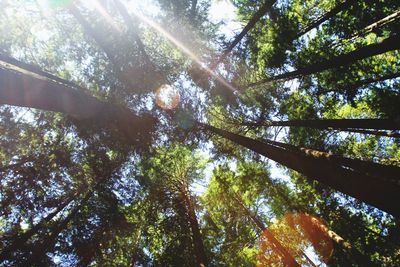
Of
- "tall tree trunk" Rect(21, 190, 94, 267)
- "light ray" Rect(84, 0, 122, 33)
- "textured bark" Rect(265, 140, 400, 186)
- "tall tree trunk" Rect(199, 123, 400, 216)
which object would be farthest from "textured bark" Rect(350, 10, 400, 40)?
"tall tree trunk" Rect(21, 190, 94, 267)

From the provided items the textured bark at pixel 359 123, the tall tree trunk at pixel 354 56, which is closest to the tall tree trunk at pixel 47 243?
the textured bark at pixel 359 123

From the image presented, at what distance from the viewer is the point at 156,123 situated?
10.7 meters

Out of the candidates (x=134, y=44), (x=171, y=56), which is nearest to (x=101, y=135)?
(x=134, y=44)

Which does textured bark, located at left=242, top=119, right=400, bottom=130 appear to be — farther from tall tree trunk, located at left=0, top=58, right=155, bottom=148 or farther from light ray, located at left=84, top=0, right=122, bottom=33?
light ray, located at left=84, top=0, right=122, bottom=33

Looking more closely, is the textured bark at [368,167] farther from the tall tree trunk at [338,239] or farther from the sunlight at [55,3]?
the sunlight at [55,3]

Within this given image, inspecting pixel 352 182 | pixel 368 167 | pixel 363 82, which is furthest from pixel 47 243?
pixel 363 82

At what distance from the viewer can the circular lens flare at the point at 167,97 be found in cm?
1104

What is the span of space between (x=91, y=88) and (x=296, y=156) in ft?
25.4

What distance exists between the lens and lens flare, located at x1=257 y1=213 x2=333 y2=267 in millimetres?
12336

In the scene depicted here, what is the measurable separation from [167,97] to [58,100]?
622cm

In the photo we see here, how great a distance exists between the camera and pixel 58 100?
5492 mm

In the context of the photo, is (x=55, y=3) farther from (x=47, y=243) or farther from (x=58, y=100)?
(x=47, y=243)

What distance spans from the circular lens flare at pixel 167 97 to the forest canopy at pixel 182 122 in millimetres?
57

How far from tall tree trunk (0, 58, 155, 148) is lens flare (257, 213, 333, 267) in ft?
26.5
